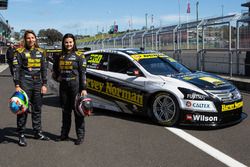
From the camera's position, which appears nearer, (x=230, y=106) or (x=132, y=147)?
(x=132, y=147)

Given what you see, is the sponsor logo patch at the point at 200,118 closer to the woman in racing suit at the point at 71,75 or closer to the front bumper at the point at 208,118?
the front bumper at the point at 208,118

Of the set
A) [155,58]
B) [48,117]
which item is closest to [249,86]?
[155,58]

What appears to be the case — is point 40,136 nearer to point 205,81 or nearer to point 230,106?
point 205,81

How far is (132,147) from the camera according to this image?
557 cm

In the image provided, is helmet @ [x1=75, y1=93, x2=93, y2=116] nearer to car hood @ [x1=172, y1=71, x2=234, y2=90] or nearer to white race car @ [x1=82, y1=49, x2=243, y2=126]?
white race car @ [x1=82, y1=49, x2=243, y2=126]

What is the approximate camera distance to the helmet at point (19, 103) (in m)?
5.59

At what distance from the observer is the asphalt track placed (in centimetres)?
491

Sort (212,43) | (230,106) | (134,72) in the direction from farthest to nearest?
(212,43) → (134,72) → (230,106)

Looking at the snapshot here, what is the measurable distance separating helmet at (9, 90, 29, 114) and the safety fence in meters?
9.03

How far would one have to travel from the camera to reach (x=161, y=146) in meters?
5.61

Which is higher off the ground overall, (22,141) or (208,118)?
(208,118)

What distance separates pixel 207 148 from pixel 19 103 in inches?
114

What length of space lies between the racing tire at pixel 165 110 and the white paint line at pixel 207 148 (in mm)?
200

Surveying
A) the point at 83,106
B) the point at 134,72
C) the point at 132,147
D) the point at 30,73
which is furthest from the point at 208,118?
the point at 30,73
